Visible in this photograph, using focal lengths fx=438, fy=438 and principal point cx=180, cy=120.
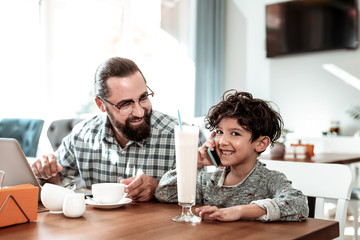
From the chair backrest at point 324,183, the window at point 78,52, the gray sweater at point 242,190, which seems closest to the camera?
the gray sweater at point 242,190

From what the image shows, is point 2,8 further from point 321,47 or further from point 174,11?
point 321,47

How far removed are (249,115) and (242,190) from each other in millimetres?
219

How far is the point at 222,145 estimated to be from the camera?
1.28 m

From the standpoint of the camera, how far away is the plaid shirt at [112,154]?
177 centimetres

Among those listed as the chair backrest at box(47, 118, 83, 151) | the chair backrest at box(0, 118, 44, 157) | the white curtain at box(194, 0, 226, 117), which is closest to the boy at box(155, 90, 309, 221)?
the chair backrest at box(47, 118, 83, 151)

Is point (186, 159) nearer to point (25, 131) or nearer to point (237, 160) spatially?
point (237, 160)

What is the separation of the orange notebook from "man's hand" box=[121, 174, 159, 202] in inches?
12.7

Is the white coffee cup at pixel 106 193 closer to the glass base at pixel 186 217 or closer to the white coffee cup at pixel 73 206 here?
the white coffee cup at pixel 73 206

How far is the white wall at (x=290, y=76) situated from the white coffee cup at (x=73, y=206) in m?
4.03

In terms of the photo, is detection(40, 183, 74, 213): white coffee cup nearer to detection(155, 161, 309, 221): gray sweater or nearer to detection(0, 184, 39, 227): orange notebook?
detection(0, 184, 39, 227): orange notebook

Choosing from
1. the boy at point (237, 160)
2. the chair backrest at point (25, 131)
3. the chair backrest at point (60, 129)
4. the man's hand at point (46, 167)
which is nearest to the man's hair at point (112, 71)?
the man's hand at point (46, 167)

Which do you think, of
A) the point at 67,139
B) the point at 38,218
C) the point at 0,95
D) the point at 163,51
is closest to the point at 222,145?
the point at 38,218

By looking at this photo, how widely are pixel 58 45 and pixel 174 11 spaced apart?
1750 mm

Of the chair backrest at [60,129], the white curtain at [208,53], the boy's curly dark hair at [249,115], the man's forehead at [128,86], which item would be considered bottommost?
the chair backrest at [60,129]
